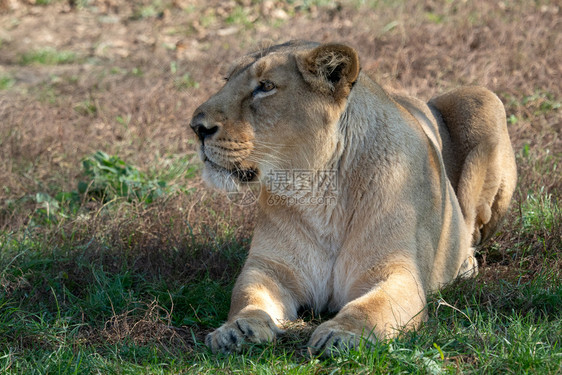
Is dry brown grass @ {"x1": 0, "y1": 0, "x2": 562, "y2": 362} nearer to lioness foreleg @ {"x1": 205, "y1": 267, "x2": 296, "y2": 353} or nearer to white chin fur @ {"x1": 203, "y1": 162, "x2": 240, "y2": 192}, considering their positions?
lioness foreleg @ {"x1": 205, "y1": 267, "x2": 296, "y2": 353}

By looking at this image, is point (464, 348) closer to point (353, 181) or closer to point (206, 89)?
point (353, 181)

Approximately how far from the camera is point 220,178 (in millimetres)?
3590

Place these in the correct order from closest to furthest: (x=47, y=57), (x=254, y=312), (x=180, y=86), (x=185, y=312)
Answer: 1. (x=254, y=312)
2. (x=185, y=312)
3. (x=180, y=86)
4. (x=47, y=57)

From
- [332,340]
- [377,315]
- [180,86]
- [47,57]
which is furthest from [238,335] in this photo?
[47,57]

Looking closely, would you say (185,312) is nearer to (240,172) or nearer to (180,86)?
(240,172)

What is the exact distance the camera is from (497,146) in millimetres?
4895

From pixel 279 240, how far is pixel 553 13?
6557mm

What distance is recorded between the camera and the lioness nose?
3.43m

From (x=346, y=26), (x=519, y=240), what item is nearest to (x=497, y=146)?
(x=519, y=240)

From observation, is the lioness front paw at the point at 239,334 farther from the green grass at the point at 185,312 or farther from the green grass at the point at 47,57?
the green grass at the point at 47,57

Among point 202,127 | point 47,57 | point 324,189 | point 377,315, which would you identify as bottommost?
point 47,57

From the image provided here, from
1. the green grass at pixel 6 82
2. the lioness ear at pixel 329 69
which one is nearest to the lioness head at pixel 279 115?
the lioness ear at pixel 329 69

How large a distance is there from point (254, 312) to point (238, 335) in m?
0.18

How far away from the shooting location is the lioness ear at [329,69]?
3363 millimetres
